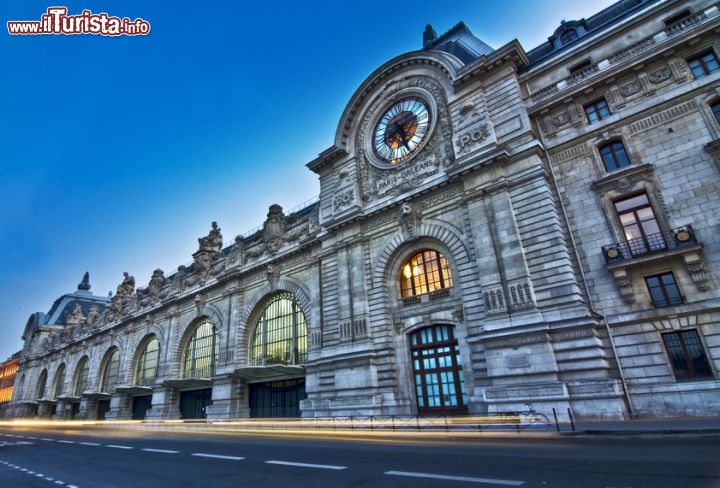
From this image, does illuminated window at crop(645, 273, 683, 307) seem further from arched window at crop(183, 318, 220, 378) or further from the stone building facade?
arched window at crop(183, 318, 220, 378)

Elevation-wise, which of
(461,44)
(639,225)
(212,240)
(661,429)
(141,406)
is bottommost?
(661,429)

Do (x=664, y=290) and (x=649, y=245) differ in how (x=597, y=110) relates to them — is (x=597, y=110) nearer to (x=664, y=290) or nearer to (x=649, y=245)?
(x=649, y=245)

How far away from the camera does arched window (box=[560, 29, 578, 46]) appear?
2350 centimetres

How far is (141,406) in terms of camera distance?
146 ft

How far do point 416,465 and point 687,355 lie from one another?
13.5 meters

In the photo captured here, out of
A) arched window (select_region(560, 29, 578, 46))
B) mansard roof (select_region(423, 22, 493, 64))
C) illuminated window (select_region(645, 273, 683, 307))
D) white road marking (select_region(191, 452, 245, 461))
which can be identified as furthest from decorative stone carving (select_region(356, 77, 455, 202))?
white road marking (select_region(191, 452, 245, 461))

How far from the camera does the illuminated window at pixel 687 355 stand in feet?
49.3

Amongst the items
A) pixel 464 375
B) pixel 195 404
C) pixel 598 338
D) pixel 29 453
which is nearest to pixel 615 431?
pixel 598 338

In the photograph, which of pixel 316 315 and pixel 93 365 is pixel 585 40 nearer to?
pixel 316 315

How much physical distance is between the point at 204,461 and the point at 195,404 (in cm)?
2996

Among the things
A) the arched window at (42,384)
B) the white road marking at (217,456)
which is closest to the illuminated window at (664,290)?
the white road marking at (217,456)

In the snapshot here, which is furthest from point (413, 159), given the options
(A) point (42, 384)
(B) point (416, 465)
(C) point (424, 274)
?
(A) point (42, 384)

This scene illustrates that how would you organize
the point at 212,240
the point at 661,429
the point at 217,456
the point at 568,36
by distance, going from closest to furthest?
the point at 661,429
the point at 217,456
the point at 568,36
the point at 212,240

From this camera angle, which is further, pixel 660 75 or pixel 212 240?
pixel 212 240
